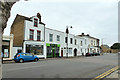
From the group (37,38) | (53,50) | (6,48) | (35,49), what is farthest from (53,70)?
(53,50)

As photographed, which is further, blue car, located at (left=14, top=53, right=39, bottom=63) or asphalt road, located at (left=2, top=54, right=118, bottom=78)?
blue car, located at (left=14, top=53, right=39, bottom=63)

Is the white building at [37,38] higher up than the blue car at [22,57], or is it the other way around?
the white building at [37,38]

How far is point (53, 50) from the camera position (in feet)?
89.5

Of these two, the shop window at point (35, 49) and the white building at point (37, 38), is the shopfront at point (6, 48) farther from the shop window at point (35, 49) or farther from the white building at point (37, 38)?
the shop window at point (35, 49)

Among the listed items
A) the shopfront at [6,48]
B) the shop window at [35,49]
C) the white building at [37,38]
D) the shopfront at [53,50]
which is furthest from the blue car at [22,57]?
the shopfront at [53,50]

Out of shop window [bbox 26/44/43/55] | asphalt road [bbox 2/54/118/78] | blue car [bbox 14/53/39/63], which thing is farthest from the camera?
shop window [bbox 26/44/43/55]

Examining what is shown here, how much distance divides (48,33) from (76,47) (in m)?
14.2

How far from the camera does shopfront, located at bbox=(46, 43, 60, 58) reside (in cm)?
2588

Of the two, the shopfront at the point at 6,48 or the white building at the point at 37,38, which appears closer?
the shopfront at the point at 6,48

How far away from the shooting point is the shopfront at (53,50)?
25.9 m

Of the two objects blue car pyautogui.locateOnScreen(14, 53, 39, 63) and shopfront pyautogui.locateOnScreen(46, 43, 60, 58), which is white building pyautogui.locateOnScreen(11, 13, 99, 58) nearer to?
shopfront pyautogui.locateOnScreen(46, 43, 60, 58)

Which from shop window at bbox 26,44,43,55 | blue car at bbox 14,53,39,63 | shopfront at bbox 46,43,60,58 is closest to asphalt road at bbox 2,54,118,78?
blue car at bbox 14,53,39,63

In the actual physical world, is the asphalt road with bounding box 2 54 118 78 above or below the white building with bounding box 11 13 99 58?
below

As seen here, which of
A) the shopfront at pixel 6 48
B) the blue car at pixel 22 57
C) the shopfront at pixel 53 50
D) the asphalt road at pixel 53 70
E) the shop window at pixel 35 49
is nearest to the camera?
the asphalt road at pixel 53 70
